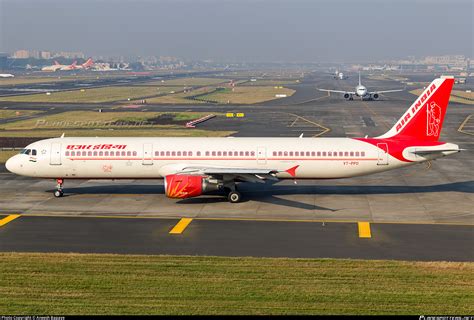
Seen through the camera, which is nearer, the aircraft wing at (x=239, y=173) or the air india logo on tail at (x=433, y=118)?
the aircraft wing at (x=239, y=173)

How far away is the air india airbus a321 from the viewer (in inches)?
1496

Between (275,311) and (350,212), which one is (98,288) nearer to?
(275,311)

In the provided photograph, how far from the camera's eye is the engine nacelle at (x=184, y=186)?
35.4m

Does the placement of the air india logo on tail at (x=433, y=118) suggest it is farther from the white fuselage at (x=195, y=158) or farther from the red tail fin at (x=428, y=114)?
the white fuselage at (x=195, y=158)

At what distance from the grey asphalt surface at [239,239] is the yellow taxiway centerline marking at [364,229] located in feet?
0.99

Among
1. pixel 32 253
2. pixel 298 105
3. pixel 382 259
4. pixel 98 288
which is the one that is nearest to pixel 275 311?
pixel 98 288

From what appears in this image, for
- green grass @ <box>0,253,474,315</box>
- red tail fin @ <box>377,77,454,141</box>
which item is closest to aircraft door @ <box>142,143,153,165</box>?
green grass @ <box>0,253,474,315</box>

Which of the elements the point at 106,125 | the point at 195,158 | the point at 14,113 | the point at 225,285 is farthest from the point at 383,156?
the point at 14,113

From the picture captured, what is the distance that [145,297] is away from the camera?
66.6 ft

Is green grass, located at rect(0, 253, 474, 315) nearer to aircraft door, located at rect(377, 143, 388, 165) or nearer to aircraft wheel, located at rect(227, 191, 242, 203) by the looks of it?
aircraft wheel, located at rect(227, 191, 242, 203)

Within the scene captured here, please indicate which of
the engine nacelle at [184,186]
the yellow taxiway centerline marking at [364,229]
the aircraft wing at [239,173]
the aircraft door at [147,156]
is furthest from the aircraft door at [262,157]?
the yellow taxiway centerline marking at [364,229]

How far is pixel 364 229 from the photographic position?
30938mm

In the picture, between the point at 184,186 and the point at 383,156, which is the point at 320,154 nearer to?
the point at 383,156

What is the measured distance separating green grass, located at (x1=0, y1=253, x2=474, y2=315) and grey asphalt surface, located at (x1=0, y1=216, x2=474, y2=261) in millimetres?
1602
